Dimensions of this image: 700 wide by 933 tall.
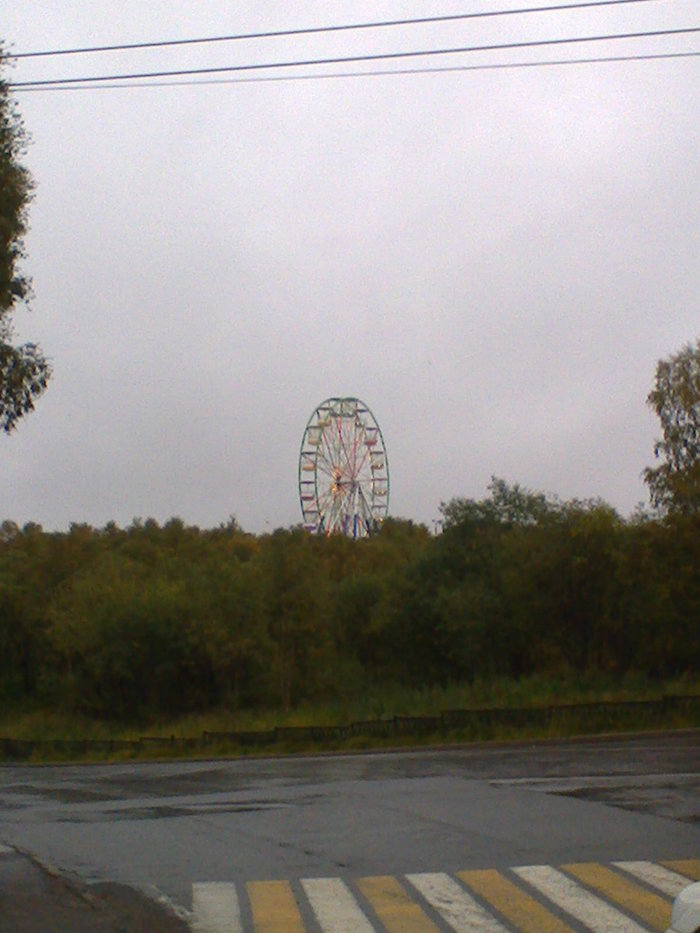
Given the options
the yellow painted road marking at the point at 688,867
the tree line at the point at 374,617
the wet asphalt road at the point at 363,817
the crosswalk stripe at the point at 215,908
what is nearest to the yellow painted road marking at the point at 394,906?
the wet asphalt road at the point at 363,817

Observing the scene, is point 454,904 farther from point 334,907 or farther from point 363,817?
point 363,817

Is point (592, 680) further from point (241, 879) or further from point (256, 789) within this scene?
point (241, 879)

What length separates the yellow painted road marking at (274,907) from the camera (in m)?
9.16

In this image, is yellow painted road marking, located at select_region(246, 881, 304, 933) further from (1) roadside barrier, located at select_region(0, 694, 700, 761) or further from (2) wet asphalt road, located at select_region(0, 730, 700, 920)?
(1) roadside barrier, located at select_region(0, 694, 700, 761)

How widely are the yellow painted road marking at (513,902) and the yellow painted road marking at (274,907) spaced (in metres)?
1.56

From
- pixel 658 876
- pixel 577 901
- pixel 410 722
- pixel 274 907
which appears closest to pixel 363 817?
pixel 658 876

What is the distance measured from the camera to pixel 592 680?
1800 inches

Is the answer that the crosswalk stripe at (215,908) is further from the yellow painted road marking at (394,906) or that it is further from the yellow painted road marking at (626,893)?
the yellow painted road marking at (626,893)

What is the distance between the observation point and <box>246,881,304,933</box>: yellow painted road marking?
9164mm

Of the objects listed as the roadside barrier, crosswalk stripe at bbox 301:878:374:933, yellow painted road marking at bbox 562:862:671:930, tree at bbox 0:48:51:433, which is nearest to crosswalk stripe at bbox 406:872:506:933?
crosswalk stripe at bbox 301:878:374:933

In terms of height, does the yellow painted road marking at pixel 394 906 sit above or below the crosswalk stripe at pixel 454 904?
above

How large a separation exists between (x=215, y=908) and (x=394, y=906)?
1442mm

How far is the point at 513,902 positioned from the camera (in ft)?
32.2

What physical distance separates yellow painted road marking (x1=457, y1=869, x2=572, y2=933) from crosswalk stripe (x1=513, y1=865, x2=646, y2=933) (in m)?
0.18
